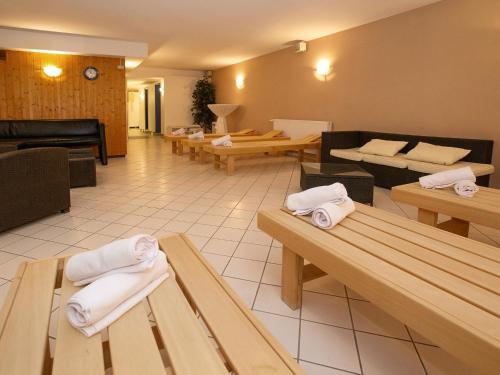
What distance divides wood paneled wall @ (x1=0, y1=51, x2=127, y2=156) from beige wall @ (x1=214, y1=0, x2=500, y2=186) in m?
3.89

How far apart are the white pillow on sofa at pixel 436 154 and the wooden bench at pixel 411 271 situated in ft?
8.35

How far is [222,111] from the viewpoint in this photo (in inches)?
381

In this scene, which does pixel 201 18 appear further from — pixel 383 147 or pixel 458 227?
pixel 458 227

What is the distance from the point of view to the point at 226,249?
256cm

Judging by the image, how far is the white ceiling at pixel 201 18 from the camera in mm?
4566

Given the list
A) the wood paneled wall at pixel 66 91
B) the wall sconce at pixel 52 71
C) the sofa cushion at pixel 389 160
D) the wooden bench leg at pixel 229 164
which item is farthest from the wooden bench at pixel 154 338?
the wall sconce at pixel 52 71

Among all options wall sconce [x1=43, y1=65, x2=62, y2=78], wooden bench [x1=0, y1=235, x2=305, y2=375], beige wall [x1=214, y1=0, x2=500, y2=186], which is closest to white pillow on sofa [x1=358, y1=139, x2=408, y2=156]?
beige wall [x1=214, y1=0, x2=500, y2=186]

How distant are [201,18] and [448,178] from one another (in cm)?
435

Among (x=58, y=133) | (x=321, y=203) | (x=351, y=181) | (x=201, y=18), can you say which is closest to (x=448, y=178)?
(x=351, y=181)

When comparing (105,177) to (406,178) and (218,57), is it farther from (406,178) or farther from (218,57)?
(218,57)

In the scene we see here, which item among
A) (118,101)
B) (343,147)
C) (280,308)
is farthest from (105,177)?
(280,308)

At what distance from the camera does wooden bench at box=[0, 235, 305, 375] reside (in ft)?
2.78

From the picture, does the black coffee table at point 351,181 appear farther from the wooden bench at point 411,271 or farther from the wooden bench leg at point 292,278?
the wooden bench leg at point 292,278

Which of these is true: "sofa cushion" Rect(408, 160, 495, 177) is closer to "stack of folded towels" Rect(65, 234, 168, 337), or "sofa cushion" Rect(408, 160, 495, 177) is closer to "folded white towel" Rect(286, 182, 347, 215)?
"folded white towel" Rect(286, 182, 347, 215)
